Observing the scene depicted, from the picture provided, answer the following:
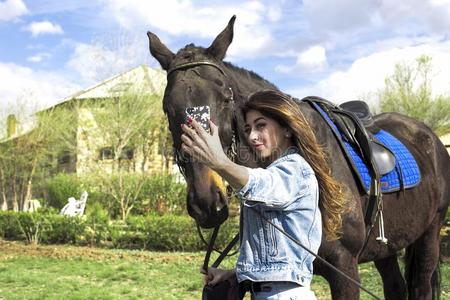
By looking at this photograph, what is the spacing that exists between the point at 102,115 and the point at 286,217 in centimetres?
2266

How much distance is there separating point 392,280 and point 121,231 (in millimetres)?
10526

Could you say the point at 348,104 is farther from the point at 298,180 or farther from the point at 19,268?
the point at 19,268

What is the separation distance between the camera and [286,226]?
2.05 m

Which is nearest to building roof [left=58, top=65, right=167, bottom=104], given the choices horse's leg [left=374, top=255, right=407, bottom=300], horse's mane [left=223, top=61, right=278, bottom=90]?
horse's leg [left=374, top=255, right=407, bottom=300]

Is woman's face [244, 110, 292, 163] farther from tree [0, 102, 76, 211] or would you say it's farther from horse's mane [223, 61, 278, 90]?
tree [0, 102, 76, 211]

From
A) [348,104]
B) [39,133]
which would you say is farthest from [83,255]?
[39,133]

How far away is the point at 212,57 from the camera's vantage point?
352cm

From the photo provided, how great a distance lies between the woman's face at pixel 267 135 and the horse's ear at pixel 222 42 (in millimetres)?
1462

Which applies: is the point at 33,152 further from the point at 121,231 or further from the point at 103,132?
the point at 121,231

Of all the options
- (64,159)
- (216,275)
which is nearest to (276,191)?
(216,275)

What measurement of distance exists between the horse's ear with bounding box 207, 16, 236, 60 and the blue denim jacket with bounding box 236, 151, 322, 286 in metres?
1.59

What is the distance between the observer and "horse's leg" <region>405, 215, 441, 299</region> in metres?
4.98

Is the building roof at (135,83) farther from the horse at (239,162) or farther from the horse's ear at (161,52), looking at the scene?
the horse's ear at (161,52)

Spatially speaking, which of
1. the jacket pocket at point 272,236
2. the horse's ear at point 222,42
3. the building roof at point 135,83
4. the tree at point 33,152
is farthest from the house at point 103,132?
the jacket pocket at point 272,236
